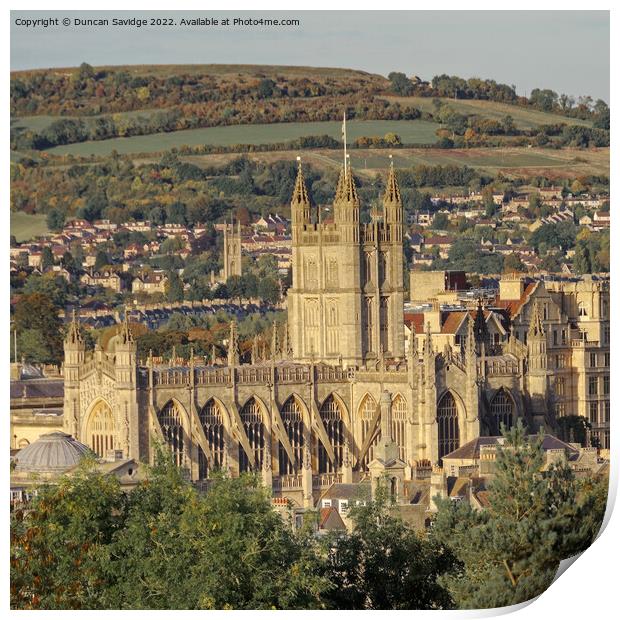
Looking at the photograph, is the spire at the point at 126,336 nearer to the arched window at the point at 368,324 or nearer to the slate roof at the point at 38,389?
the arched window at the point at 368,324

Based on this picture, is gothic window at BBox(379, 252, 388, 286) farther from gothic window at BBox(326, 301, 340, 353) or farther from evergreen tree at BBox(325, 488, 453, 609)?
evergreen tree at BBox(325, 488, 453, 609)

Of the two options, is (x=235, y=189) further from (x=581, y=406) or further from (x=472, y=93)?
(x=581, y=406)

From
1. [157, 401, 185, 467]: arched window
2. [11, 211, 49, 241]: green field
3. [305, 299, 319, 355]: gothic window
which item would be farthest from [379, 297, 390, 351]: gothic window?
[11, 211, 49, 241]: green field

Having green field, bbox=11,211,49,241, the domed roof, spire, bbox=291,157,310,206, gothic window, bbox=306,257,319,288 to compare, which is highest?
spire, bbox=291,157,310,206

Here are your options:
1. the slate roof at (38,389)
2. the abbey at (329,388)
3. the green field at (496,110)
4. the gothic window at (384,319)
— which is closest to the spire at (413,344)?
the abbey at (329,388)

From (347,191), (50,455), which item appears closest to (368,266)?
(347,191)

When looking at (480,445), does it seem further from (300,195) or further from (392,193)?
(300,195)
